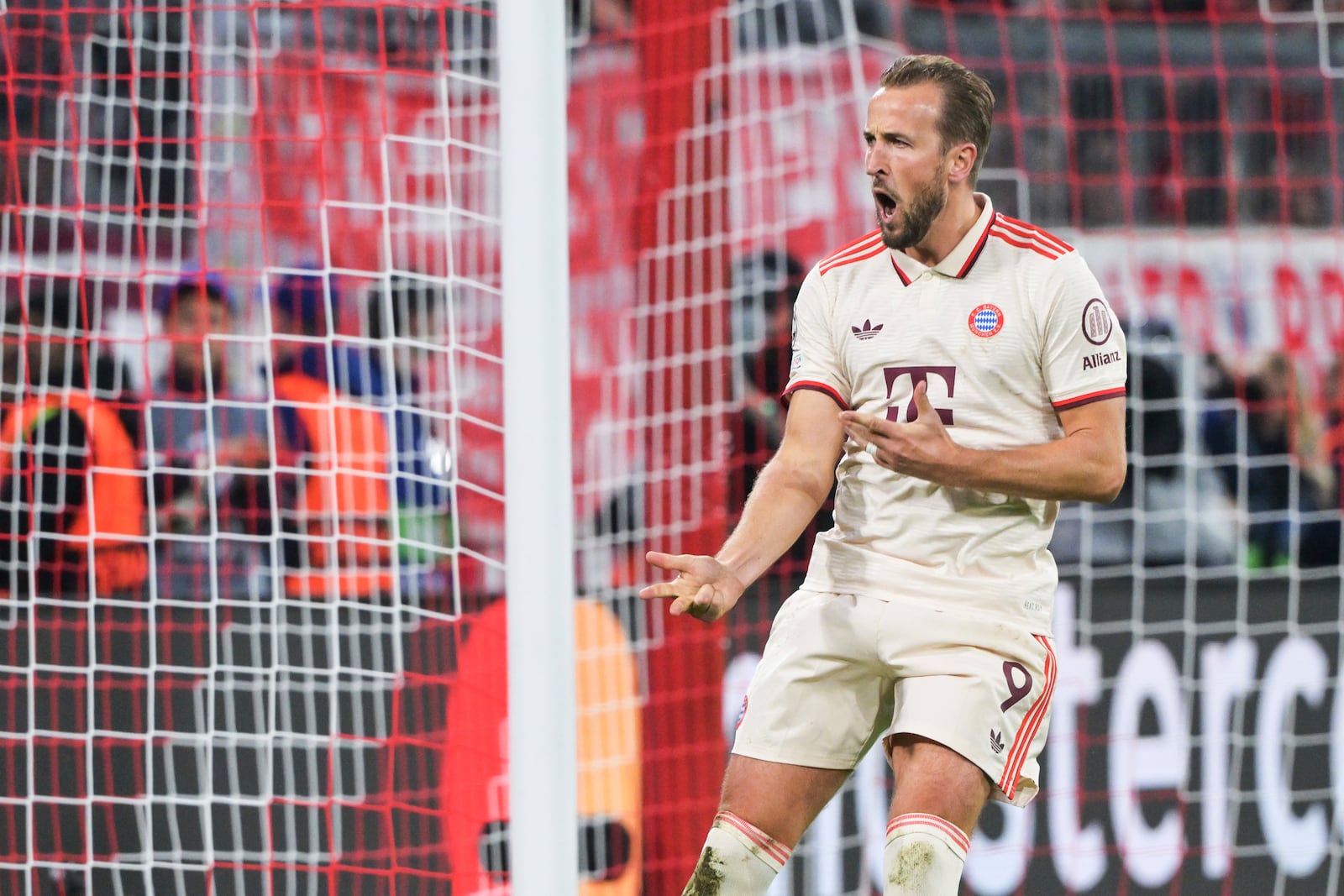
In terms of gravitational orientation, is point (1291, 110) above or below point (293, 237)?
above

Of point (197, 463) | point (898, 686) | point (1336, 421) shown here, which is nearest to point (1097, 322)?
point (898, 686)

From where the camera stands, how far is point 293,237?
6746 mm

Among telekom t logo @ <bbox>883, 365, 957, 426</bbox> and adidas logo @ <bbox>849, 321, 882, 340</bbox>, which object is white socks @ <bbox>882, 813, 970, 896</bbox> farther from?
adidas logo @ <bbox>849, 321, 882, 340</bbox>

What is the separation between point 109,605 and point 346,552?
2.61ft

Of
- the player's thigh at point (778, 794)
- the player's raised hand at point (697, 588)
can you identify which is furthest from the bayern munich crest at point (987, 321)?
the player's thigh at point (778, 794)

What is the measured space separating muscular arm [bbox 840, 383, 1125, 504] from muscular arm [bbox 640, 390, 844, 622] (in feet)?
0.84

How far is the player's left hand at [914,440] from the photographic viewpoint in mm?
2762

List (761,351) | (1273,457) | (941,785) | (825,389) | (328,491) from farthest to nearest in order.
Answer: (1273,457), (328,491), (761,351), (825,389), (941,785)

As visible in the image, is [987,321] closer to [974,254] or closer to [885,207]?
[974,254]

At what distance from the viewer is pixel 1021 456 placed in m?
2.89

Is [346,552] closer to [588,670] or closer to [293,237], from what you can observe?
[588,670]

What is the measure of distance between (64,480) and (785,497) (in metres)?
3.10

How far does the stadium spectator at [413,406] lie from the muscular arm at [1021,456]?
2.51 meters

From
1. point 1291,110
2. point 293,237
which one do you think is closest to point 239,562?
point 293,237
